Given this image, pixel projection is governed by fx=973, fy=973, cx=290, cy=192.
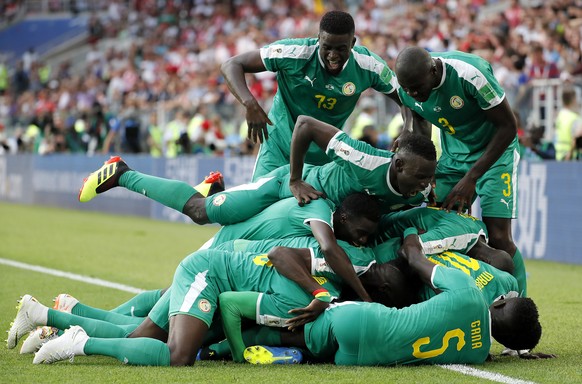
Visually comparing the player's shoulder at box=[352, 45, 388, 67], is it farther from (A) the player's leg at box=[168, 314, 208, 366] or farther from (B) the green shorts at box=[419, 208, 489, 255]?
(A) the player's leg at box=[168, 314, 208, 366]

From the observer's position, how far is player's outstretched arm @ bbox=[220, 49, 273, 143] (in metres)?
7.61

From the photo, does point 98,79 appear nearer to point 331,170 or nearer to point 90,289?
point 90,289

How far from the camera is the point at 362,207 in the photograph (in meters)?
6.70

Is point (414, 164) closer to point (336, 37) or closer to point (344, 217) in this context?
point (344, 217)

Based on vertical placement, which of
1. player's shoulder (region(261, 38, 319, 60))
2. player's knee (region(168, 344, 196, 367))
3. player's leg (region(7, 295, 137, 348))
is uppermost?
player's shoulder (region(261, 38, 319, 60))

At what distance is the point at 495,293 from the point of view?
6637 millimetres

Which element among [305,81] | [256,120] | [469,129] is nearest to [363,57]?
[305,81]

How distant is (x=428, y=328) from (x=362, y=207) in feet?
3.52

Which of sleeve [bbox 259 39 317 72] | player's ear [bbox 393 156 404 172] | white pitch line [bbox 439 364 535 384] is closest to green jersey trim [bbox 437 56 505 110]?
player's ear [bbox 393 156 404 172]

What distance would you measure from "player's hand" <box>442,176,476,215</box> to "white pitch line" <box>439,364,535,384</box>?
4.80ft

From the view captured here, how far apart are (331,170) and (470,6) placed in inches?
577

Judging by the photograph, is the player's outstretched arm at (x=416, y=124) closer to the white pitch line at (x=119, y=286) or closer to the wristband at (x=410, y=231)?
the wristband at (x=410, y=231)

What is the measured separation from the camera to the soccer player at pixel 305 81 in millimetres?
8016

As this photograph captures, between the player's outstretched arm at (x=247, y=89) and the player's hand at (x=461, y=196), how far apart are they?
1.51 meters
